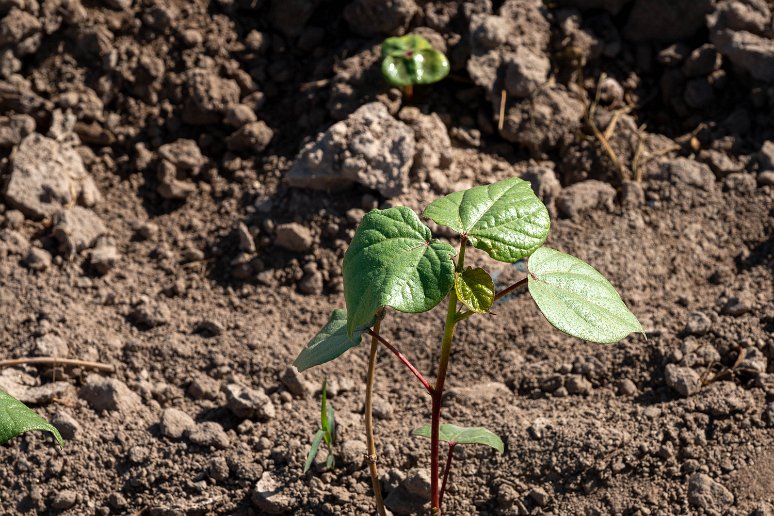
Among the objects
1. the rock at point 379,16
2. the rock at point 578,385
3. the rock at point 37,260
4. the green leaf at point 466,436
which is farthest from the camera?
the rock at point 379,16

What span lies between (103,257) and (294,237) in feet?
2.15

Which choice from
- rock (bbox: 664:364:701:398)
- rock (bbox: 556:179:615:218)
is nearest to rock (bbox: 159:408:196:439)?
rock (bbox: 664:364:701:398)

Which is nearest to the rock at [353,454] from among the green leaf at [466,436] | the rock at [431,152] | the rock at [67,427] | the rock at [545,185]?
the green leaf at [466,436]

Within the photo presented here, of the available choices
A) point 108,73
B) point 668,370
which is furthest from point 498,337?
point 108,73

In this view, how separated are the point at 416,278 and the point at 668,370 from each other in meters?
1.28

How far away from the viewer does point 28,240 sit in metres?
3.12

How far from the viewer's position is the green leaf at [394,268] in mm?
1557

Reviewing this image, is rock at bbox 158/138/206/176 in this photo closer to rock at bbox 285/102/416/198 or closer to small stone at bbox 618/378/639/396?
rock at bbox 285/102/416/198

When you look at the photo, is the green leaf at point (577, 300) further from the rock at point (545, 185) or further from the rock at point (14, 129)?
the rock at point (14, 129)

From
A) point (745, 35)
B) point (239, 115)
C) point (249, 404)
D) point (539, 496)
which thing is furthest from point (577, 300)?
point (745, 35)

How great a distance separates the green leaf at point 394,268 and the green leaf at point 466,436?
1.98 ft

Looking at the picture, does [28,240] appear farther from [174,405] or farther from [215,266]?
[174,405]

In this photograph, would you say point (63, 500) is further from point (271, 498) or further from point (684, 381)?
point (684, 381)

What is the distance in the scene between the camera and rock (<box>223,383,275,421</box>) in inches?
101
